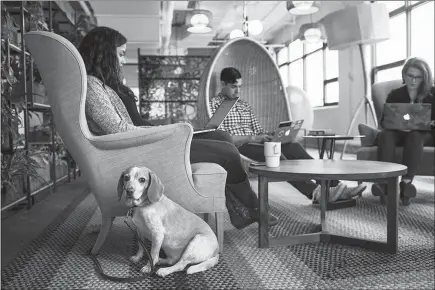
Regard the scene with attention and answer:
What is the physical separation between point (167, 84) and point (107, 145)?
5515 millimetres

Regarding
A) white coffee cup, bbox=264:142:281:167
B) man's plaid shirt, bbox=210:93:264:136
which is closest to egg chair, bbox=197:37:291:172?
man's plaid shirt, bbox=210:93:264:136

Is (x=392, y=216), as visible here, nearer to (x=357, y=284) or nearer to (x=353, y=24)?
(x=357, y=284)

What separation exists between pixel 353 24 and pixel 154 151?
4.71 m

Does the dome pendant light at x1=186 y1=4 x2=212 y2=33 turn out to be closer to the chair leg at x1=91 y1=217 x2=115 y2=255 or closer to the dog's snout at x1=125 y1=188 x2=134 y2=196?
the chair leg at x1=91 y1=217 x2=115 y2=255

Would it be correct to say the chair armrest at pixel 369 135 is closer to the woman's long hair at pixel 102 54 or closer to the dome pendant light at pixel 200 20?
the woman's long hair at pixel 102 54

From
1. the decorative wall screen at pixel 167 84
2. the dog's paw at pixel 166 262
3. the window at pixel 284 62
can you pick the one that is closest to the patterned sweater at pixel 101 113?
the dog's paw at pixel 166 262

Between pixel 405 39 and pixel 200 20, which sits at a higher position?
pixel 200 20

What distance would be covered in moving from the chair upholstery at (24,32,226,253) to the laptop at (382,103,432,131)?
201 cm

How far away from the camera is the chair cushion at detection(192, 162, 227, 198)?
209 centimetres

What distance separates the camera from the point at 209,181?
6.89ft

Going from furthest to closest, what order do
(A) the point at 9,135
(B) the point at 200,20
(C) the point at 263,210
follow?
(B) the point at 200,20, (A) the point at 9,135, (C) the point at 263,210

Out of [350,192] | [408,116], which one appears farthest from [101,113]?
[408,116]

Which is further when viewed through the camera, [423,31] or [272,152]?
[423,31]

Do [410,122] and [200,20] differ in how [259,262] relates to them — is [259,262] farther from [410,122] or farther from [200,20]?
[200,20]
